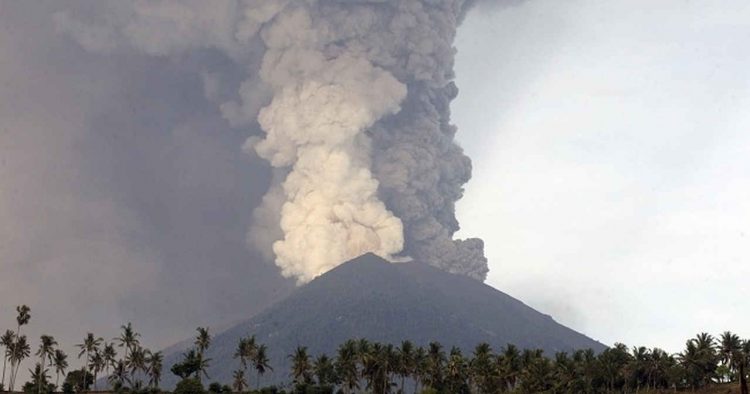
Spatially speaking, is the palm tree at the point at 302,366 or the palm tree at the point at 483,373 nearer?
the palm tree at the point at 483,373

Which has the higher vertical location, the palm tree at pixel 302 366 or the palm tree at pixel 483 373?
the palm tree at pixel 302 366

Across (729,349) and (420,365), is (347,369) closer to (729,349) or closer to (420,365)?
(420,365)

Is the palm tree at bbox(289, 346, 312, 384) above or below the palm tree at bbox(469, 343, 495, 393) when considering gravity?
above

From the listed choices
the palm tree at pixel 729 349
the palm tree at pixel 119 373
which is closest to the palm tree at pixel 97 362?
the palm tree at pixel 119 373

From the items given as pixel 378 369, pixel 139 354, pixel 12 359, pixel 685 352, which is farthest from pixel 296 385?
pixel 685 352

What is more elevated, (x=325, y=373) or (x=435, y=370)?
(x=325, y=373)

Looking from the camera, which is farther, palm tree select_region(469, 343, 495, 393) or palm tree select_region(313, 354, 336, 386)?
palm tree select_region(313, 354, 336, 386)

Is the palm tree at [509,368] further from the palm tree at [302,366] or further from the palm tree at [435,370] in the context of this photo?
the palm tree at [302,366]

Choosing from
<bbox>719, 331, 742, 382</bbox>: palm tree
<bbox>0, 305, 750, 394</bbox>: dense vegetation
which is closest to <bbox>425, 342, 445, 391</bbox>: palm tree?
<bbox>0, 305, 750, 394</bbox>: dense vegetation

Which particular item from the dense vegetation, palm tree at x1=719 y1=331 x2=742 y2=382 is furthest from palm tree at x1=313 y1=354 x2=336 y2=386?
palm tree at x1=719 y1=331 x2=742 y2=382

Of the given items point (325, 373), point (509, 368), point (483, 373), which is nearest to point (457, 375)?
point (483, 373)

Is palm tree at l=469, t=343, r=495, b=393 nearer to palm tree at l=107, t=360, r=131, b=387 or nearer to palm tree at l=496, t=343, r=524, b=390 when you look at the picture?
palm tree at l=496, t=343, r=524, b=390

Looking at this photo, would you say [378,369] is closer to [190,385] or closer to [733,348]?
[190,385]
